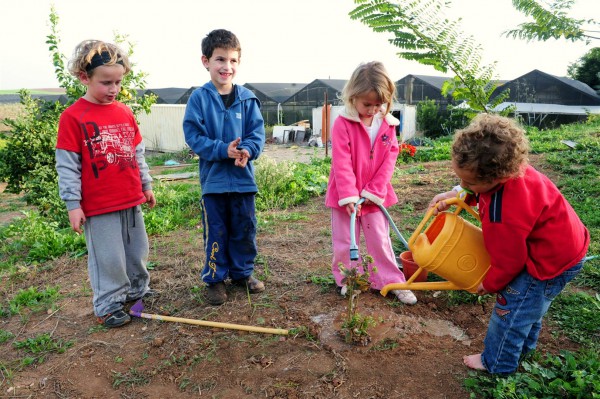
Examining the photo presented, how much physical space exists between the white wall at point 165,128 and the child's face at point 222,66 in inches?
665

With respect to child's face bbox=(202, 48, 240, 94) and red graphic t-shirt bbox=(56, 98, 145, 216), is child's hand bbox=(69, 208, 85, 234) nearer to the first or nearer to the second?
red graphic t-shirt bbox=(56, 98, 145, 216)

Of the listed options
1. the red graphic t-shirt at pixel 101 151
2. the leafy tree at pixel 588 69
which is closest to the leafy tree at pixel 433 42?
the red graphic t-shirt at pixel 101 151

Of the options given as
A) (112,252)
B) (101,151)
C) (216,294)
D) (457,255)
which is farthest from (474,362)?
(101,151)

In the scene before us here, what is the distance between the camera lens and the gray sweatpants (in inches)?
108

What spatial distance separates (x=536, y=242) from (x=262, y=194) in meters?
4.43

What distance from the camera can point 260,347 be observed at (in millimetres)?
2434

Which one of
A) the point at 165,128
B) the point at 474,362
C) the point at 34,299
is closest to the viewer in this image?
the point at 474,362

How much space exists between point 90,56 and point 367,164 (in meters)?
1.84

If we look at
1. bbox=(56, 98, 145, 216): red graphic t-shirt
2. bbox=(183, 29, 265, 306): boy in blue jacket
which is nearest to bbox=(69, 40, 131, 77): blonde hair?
bbox=(56, 98, 145, 216): red graphic t-shirt

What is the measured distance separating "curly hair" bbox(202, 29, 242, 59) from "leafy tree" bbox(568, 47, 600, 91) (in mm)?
30078

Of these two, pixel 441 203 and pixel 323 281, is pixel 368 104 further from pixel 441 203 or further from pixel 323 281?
pixel 323 281

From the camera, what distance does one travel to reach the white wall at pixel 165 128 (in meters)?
19.4

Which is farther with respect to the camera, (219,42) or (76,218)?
(219,42)

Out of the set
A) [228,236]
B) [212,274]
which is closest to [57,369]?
[212,274]
